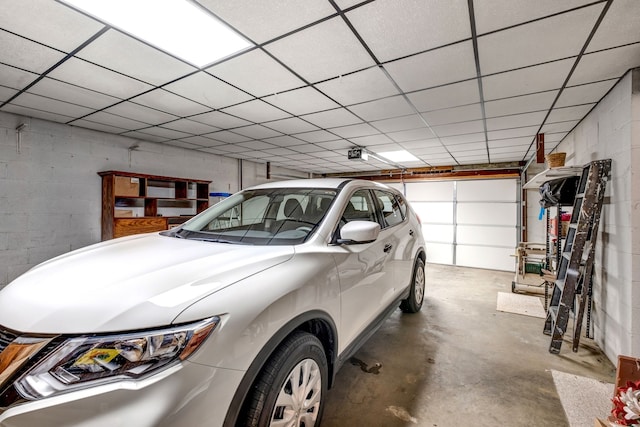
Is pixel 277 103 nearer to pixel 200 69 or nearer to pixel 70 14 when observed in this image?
pixel 200 69

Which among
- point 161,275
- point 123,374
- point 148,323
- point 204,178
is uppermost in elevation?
point 204,178

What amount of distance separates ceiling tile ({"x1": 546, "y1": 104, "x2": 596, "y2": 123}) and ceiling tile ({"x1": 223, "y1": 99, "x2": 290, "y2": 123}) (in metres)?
3.48

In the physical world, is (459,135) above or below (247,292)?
above

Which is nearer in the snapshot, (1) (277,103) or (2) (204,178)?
(1) (277,103)

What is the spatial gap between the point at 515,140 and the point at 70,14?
240 inches

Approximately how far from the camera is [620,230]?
2.51 m

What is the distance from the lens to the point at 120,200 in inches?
196

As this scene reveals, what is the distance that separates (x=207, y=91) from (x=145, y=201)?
326cm

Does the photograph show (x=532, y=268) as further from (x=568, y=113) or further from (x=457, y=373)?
(x=457, y=373)

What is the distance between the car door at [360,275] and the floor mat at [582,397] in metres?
1.37

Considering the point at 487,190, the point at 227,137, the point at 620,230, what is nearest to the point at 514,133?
the point at 620,230

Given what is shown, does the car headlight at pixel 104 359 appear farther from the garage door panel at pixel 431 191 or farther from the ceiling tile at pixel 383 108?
the garage door panel at pixel 431 191

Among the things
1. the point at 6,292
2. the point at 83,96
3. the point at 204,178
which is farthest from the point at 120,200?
the point at 6,292

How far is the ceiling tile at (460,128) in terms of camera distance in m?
4.10
